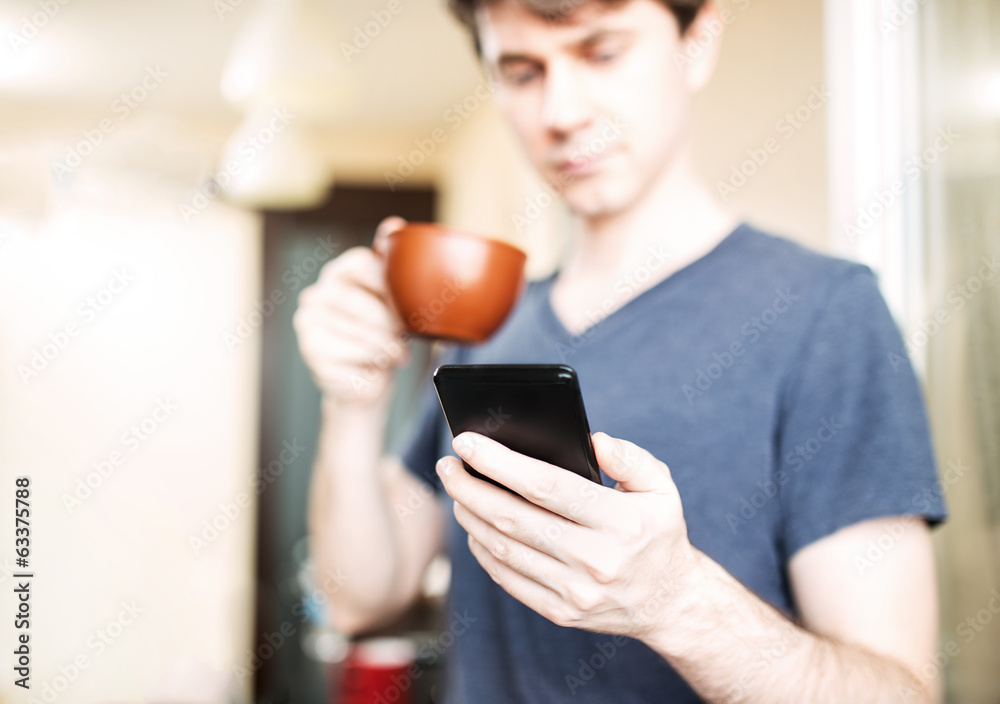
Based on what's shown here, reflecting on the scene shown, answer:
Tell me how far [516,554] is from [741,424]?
342 mm

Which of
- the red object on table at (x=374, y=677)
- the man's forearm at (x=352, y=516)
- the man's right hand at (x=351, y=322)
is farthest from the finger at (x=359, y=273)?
the red object on table at (x=374, y=677)

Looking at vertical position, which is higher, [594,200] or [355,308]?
[594,200]

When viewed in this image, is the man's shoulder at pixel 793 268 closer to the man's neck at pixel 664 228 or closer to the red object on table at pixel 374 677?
the man's neck at pixel 664 228

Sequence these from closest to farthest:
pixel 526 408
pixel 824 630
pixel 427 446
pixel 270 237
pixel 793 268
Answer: pixel 526 408 < pixel 824 630 < pixel 793 268 < pixel 427 446 < pixel 270 237

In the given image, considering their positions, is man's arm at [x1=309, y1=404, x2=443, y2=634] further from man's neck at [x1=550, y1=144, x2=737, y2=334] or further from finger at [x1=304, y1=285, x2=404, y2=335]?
man's neck at [x1=550, y1=144, x2=737, y2=334]

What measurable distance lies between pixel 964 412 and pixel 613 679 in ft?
2.03

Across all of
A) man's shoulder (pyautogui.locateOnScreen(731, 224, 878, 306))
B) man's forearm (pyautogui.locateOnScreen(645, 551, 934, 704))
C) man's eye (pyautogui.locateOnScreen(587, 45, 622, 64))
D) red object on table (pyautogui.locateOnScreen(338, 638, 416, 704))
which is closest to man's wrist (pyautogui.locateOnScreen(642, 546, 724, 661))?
man's forearm (pyautogui.locateOnScreen(645, 551, 934, 704))

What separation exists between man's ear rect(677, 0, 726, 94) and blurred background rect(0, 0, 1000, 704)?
344 mm

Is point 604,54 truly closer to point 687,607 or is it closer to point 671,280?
point 671,280

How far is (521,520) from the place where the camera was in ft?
1.78

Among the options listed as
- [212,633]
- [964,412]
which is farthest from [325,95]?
[212,633]

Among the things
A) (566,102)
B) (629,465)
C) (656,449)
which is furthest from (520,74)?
(629,465)

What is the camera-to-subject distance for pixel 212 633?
435cm

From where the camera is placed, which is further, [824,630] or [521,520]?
[824,630]
